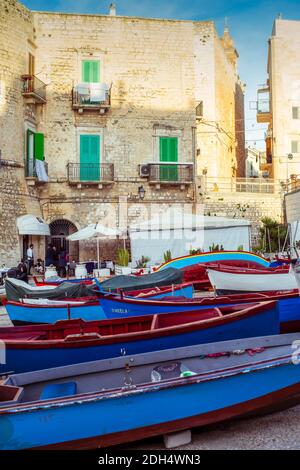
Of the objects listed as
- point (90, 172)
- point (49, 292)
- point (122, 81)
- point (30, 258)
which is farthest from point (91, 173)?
point (49, 292)

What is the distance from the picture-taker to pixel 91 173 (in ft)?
73.3

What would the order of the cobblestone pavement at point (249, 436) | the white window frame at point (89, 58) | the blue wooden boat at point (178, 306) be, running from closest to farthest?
the cobblestone pavement at point (249, 436)
the blue wooden boat at point (178, 306)
the white window frame at point (89, 58)

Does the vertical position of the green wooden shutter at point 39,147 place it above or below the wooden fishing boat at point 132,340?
above

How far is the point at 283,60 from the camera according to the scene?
28328 millimetres

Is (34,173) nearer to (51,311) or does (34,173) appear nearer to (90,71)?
(90,71)

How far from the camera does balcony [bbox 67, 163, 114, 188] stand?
22078mm

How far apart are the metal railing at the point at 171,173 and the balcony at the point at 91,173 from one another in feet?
6.37

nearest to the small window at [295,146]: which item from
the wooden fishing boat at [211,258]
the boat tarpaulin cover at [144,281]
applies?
the wooden fishing boat at [211,258]

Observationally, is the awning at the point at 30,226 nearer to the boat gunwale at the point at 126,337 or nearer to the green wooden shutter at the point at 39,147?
the green wooden shutter at the point at 39,147

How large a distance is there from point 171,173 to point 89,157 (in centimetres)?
388

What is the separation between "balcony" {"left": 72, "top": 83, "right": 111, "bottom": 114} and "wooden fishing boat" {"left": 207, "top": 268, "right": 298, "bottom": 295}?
1361 centimetres

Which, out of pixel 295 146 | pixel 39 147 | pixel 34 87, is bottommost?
pixel 39 147

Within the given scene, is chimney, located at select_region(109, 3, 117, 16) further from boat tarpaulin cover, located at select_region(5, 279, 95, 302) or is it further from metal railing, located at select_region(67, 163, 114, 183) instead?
boat tarpaulin cover, located at select_region(5, 279, 95, 302)

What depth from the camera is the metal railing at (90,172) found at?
72.8 ft
